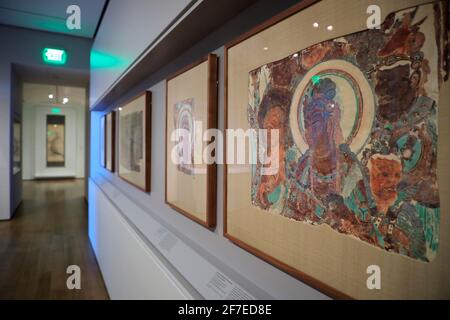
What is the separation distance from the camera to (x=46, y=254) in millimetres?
4121

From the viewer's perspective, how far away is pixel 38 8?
15.2 feet

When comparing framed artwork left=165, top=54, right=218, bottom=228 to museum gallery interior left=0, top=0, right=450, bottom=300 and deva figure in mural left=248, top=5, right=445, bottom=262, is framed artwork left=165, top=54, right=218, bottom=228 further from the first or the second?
deva figure in mural left=248, top=5, right=445, bottom=262

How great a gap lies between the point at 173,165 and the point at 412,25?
132cm

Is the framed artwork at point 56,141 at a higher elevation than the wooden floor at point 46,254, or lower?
higher

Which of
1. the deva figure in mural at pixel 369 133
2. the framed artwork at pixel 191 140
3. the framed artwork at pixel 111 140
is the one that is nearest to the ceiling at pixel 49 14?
the framed artwork at pixel 111 140

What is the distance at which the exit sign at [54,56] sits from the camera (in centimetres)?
569

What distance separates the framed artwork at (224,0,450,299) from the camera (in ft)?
1.65

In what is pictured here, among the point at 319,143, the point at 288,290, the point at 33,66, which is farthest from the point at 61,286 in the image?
the point at 33,66

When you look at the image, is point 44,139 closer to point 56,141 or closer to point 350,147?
point 56,141

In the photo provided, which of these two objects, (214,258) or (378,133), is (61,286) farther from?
(378,133)

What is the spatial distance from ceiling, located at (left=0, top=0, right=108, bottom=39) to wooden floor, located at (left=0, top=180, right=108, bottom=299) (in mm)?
3549

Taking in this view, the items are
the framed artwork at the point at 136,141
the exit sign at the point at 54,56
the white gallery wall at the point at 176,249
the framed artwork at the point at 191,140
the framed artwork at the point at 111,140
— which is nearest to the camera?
the white gallery wall at the point at 176,249

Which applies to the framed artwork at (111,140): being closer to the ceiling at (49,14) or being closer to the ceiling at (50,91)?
the ceiling at (49,14)

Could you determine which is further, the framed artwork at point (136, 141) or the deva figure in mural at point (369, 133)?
the framed artwork at point (136, 141)
